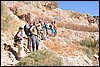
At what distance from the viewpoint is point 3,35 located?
17.8 meters

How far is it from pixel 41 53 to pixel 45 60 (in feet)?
1.92

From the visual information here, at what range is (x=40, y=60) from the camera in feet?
47.7

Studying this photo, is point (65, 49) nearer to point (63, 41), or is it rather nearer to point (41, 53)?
point (63, 41)

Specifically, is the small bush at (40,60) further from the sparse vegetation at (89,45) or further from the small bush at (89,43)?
the small bush at (89,43)

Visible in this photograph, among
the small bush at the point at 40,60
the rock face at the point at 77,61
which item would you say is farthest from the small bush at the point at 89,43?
the small bush at the point at 40,60

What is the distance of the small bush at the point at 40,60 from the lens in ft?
46.0

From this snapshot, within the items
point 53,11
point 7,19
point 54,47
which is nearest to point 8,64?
point 54,47

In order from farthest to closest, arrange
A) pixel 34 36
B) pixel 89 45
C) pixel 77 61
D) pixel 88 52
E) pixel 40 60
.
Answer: pixel 89 45
pixel 88 52
pixel 77 61
pixel 34 36
pixel 40 60

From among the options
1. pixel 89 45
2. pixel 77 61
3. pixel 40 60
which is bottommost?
pixel 77 61

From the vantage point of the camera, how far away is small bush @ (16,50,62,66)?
46.0 feet

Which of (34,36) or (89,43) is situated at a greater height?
(34,36)

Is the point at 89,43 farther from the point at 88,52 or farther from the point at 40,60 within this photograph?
the point at 40,60

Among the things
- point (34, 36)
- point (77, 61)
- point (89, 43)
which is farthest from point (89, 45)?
point (34, 36)

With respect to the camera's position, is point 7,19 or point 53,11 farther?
point 53,11
